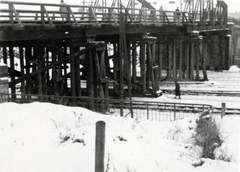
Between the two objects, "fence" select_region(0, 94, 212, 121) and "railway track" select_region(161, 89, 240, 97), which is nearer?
"fence" select_region(0, 94, 212, 121)

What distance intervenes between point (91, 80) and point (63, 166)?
1025cm

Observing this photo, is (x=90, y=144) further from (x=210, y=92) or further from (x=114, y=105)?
(x=210, y=92)

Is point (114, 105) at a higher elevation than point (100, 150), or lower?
lower

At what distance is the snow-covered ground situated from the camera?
6199 millimetres

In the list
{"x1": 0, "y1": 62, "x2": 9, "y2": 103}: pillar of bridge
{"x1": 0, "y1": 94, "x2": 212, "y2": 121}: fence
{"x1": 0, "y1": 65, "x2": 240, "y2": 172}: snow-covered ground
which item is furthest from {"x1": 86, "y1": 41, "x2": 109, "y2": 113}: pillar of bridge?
{"x1": 0, "y1": 65, "x2": 240, "y2": 172}: snow-covered ground

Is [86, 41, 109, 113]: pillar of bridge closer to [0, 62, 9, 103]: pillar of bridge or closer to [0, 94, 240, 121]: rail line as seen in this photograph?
[0, 94, 240, 121]: rail line

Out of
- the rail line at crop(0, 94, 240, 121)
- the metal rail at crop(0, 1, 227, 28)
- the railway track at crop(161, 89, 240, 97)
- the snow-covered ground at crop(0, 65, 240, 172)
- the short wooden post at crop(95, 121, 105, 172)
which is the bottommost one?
the railway track at crop(161, 89, 240, 97)

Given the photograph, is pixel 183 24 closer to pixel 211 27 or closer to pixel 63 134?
pixel 211 27

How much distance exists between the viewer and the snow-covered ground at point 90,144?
20.3ft

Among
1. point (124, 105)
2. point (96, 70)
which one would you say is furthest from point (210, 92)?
point (96, 70)

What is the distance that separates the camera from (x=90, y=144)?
267 inches

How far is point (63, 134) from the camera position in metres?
7.48

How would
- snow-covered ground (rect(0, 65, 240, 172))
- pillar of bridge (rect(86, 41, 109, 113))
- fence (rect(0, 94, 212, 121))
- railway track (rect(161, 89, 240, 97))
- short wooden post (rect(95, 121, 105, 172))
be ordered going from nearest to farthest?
short wooden post (rect(95, 121, 105, 172)) → snow-covered ground (rect(0, 65, 240, 172)) → fence (rect(0, 94, 212, 121)) → pillar of bridge (rect(86, 41, 109, 113)) → railway track (rect(161, 89, 240, 97))

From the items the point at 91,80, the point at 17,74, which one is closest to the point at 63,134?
the point at 91,80
